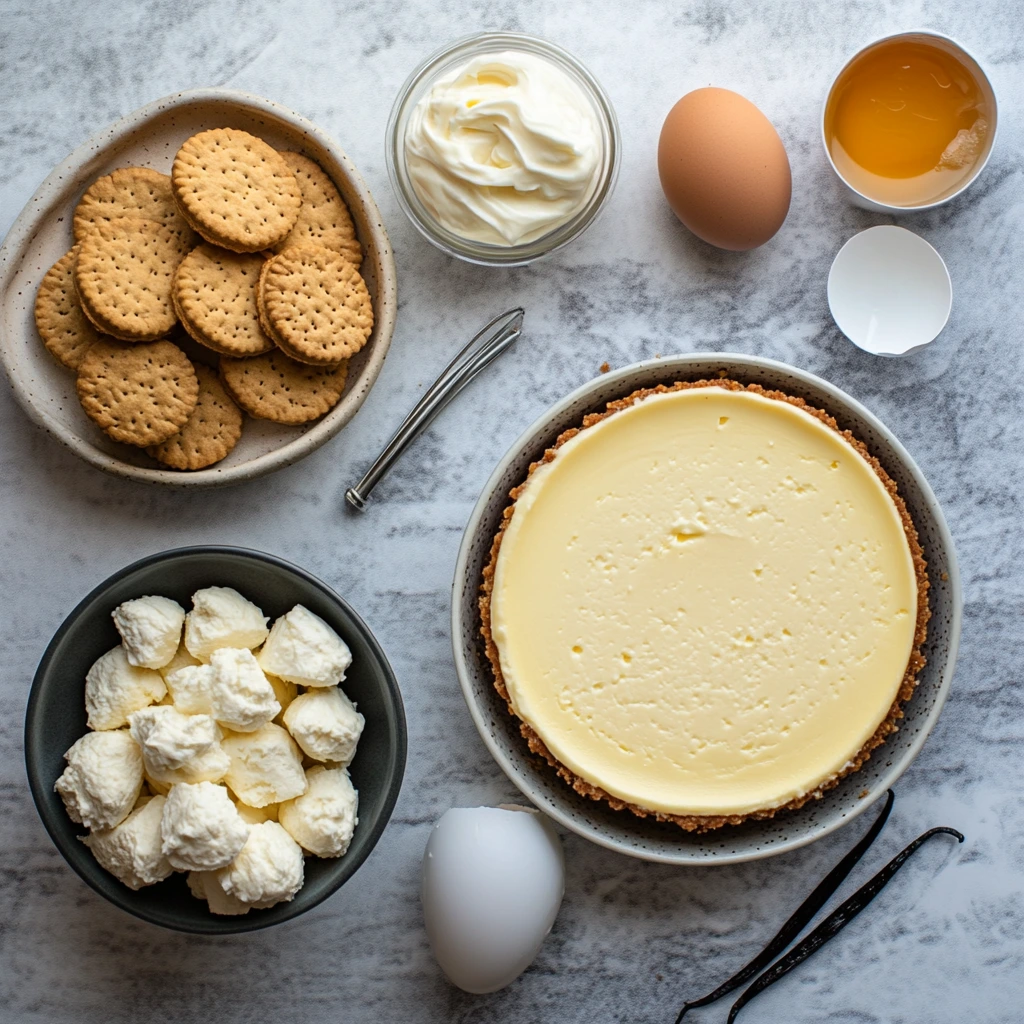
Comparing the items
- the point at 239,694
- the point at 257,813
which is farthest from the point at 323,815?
the point at 239,694

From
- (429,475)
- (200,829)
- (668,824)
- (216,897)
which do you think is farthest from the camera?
(429,475)

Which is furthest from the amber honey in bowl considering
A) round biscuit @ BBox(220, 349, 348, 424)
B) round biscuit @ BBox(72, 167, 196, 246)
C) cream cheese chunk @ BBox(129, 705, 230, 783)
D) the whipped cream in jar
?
cream cheese chunk @ BBox(129, 705, 230, 783)

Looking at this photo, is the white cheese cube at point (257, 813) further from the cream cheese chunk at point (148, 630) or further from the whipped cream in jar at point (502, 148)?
the whipped cream in jar at point (502, 148)

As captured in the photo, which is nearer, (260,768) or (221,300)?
(260,768)

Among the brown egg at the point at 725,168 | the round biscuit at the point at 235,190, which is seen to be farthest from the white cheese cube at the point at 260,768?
the brown egg at the point at 725,168

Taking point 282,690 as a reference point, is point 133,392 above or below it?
above

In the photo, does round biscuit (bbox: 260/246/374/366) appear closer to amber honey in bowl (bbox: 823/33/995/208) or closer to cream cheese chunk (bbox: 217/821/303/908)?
cream cheese chunk (bbox: 217/821/303/908)

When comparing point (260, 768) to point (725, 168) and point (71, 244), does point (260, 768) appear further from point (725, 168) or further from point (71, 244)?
point (725, 168)
